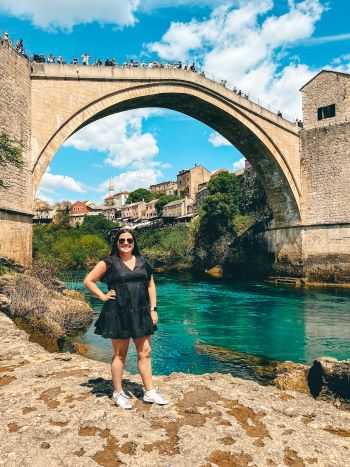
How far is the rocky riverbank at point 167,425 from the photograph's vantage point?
2.52 m

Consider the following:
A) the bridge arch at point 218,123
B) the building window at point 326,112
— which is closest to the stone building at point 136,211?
the bridge arch at point 218,123

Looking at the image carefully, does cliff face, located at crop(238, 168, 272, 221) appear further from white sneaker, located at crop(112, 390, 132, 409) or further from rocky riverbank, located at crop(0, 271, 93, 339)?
white sneaker, located at crop(112, 390, 132, 409)

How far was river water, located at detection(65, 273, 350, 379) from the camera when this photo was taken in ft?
29.2

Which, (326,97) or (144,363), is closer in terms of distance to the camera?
(144,363)

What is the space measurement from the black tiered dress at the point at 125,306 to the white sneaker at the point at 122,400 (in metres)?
0.46

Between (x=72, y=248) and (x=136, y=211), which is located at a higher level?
(x=136, y=211)

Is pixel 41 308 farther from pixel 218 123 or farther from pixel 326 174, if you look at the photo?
pixel 326 174

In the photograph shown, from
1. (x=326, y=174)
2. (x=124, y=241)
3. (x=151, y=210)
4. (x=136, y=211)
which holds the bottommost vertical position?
(x=124, y=241)

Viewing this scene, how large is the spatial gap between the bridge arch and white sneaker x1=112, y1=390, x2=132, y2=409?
1360 cm

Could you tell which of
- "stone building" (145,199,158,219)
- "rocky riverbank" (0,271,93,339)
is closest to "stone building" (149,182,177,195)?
"stone building" (145,199,158,219)

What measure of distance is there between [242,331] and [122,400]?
9667mm

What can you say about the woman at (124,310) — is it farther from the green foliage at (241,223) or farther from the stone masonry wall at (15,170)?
the green foliage at (241,223)

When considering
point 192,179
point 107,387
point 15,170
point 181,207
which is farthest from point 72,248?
point 107,387

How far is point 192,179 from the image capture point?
2517 inches
